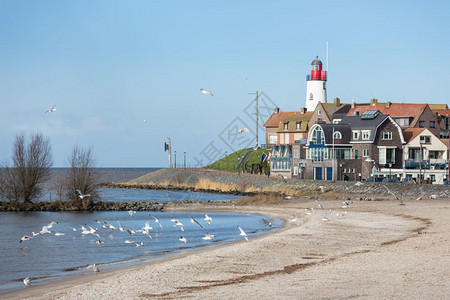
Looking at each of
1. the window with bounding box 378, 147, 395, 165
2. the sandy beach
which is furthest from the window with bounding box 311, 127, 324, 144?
the sandy beach

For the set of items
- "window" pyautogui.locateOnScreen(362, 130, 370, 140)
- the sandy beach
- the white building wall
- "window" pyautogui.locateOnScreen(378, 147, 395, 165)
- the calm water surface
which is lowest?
the calm water surface

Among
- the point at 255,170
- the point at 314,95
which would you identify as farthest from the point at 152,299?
the point at 314,95

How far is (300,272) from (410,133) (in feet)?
226

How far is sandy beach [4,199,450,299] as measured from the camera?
733 inches

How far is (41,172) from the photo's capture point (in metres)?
67.0

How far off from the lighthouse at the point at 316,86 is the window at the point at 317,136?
26.2 m

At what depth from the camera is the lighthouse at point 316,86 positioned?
11588 centimetres

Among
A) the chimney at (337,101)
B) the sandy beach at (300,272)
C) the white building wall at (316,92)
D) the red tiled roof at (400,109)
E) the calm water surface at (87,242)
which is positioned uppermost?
the white building wall at (316,92)

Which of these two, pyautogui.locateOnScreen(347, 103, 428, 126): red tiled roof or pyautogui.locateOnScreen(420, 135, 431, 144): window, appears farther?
pyautogui.locateOnScreen(347, 103, 428, 126): red tiled roof

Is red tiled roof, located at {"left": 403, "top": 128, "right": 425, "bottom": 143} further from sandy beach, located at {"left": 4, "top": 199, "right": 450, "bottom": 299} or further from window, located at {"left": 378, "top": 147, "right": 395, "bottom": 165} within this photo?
sandy beach, located at {"left": 4, "top": 199, "right": 450, "bottom": 299}

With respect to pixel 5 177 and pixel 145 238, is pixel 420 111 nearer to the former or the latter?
pixel 5 177

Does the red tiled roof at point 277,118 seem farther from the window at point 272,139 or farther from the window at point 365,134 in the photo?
the window at point 365,134

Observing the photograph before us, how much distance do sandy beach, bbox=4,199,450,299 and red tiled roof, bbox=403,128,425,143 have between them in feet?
170

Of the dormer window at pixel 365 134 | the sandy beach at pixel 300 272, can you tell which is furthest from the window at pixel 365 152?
the sandy beach at pixel 300 272
